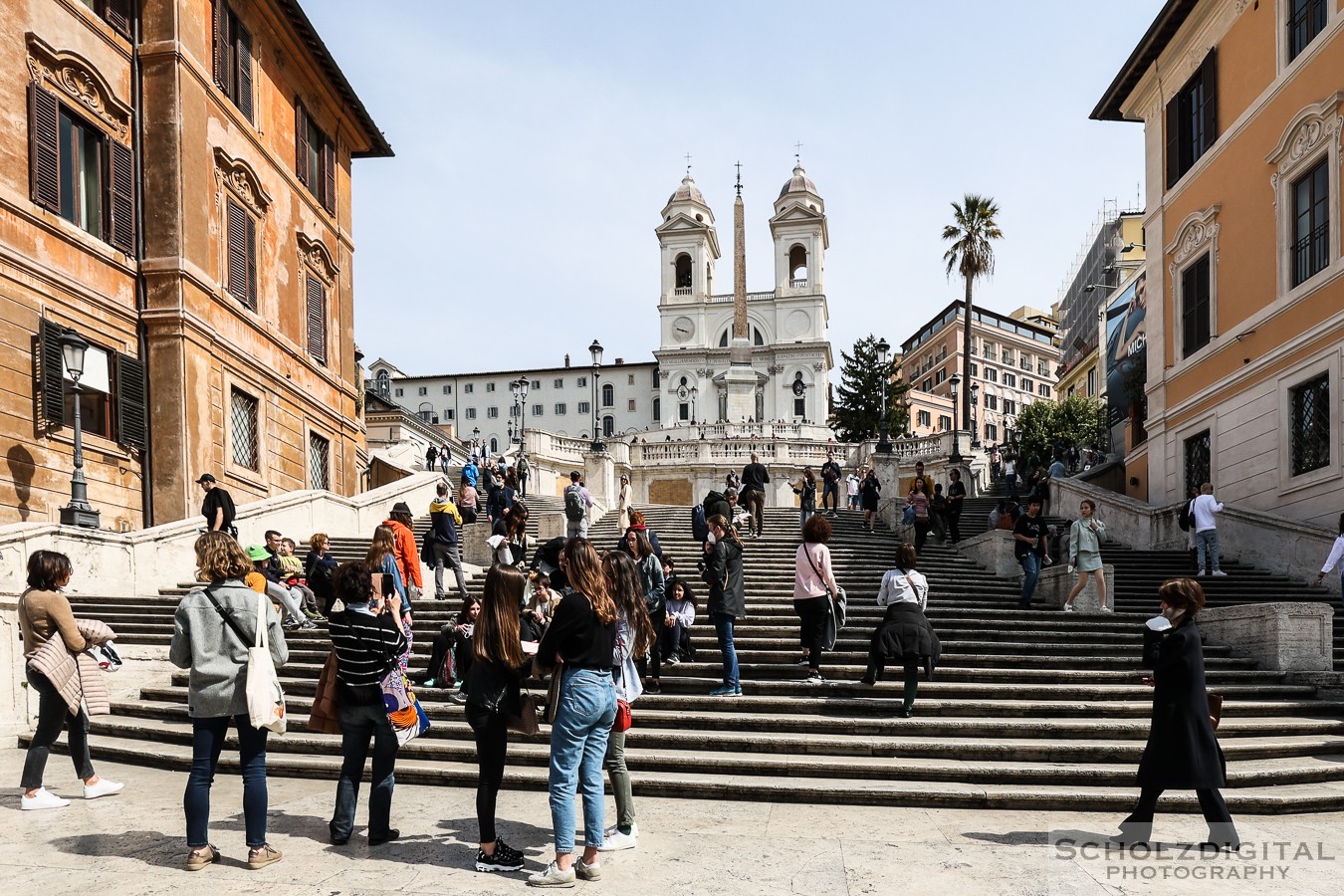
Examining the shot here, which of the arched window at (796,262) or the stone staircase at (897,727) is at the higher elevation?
the arched window at (796,262)

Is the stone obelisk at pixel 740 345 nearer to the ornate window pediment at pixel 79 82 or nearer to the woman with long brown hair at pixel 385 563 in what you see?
the ornate window pediment at pixel 79 82

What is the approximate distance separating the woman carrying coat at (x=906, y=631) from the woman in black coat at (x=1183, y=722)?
114 inches

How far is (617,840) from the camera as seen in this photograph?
6.53m

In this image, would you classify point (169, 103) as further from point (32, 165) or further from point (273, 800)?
point (273, 800)

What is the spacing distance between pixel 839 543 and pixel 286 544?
35.6 ft

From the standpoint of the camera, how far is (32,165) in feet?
51.0

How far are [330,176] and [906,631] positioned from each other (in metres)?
22.6

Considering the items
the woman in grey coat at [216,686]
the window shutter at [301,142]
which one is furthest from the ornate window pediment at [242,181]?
the woman in grey coat at [216,686]

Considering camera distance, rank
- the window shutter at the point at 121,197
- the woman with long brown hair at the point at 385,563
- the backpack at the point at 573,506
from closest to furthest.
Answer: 1. the woman with long brown hair at the point at 385,563
2. the window shutter at the point at 121,197
3. the backpack at the point at 573,506

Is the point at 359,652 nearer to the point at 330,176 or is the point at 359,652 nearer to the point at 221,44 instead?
the point at 221,44

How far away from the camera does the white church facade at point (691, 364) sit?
95.1 meters

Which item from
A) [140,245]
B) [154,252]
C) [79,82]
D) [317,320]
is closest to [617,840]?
[154,252]

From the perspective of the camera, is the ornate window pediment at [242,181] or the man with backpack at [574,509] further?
the ornate window pediment at [242,181]

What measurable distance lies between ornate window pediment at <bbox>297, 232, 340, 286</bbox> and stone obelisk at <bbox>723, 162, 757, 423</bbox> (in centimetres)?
3921
